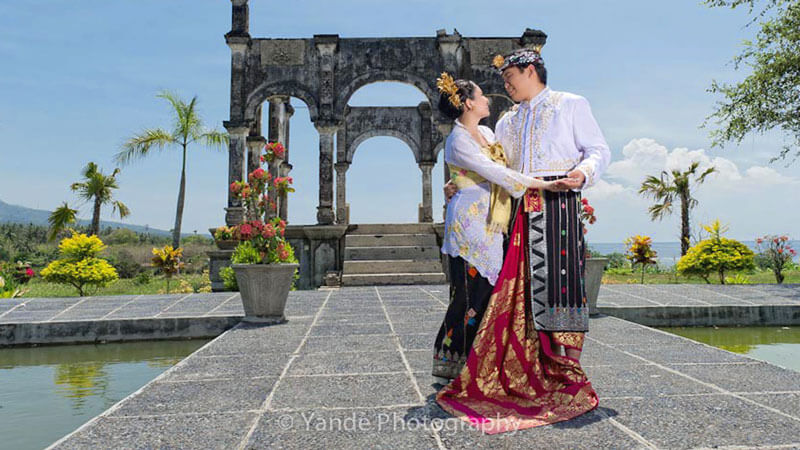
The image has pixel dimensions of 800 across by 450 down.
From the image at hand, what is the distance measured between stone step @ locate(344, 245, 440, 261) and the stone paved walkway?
23.6 feet

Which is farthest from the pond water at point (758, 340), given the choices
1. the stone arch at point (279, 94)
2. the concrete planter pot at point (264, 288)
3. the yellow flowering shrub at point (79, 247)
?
the yellow flowering shrub at point (79, 247)

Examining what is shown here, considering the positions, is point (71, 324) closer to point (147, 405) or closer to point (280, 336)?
point (280, 336)

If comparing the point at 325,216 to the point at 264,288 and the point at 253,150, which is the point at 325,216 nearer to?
the point at 253,150

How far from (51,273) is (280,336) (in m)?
7.68

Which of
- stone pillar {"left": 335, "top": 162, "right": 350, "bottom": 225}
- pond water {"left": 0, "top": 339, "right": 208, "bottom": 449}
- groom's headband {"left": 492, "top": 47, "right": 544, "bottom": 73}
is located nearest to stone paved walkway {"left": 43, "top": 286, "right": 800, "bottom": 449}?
pond water {"left": 0, "top": 339, "right": 208, "bottom": 449}

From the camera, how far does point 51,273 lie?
412 inches

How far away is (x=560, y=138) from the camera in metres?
2.82

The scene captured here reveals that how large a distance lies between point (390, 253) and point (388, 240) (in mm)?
501

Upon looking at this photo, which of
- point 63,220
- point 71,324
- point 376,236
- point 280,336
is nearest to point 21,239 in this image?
point 63,220

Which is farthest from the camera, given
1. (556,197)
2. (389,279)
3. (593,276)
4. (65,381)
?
(389,279)

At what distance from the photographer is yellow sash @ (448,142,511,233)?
2.91 meters

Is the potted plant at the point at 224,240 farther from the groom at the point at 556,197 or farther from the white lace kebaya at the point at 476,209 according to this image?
the groom at the point at 556,197

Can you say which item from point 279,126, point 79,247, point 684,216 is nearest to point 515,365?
point 79,247

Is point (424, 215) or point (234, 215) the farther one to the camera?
point (424, 215)
